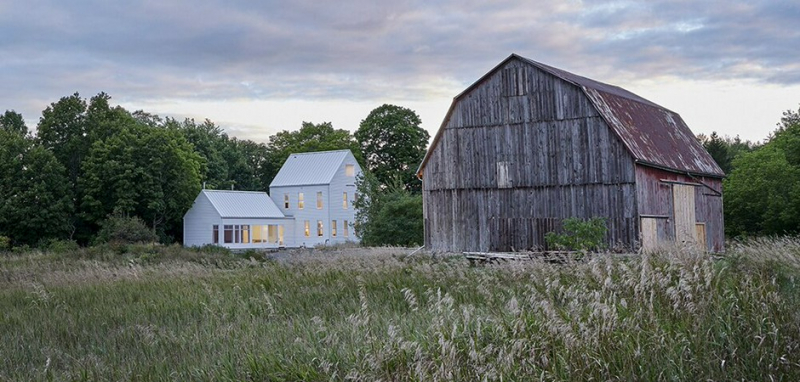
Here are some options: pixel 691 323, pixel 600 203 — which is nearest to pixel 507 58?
pixel 600 203

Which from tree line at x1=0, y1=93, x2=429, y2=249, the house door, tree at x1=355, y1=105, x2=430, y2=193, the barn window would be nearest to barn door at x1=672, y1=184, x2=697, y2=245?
the house door

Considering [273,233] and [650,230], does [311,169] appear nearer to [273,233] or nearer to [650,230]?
[273,233]

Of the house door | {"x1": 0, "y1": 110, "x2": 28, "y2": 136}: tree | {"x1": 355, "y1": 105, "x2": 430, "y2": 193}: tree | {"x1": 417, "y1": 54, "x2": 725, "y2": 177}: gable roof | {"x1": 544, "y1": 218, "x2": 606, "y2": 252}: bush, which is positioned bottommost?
{"x1": 544, "y1": 218, "x2": 606, "y2": 252}: bush

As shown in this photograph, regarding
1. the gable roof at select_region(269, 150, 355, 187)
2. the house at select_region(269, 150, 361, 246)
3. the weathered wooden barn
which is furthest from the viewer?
the gable roof at select_region(269, 150, 355, 187)

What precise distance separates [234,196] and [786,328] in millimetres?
58112

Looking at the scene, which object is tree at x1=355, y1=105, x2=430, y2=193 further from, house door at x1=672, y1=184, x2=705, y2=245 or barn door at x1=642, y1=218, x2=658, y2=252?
barn door at x1=642, y1=218, x2=658, y2=252

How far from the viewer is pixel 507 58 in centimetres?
2819

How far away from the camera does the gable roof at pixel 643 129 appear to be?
26.7m

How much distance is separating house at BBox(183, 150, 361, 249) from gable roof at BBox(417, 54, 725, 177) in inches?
1241

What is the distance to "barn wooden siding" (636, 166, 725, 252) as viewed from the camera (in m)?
26.5

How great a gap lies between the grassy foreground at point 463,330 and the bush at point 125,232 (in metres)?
36.9

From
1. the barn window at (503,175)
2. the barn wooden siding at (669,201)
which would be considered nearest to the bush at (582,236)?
the barn wooden siding at (669,201)

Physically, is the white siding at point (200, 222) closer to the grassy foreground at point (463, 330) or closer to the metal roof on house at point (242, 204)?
the metal roof on house at point (242, 204)

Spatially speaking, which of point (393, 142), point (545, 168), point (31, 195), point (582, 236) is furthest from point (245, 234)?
point (582, 236)
